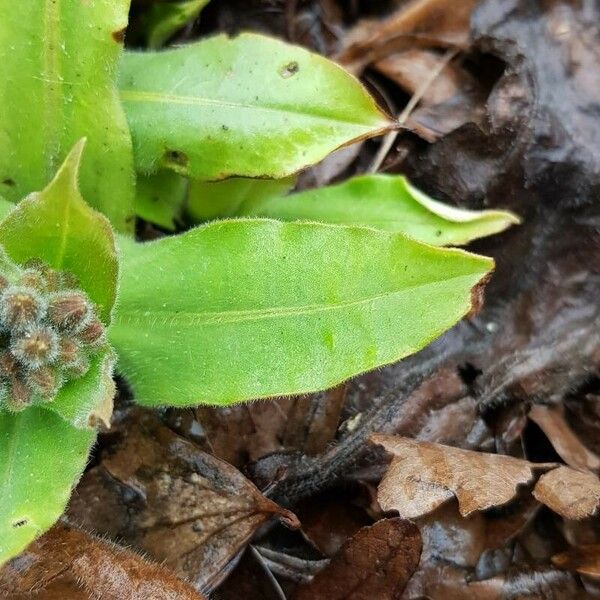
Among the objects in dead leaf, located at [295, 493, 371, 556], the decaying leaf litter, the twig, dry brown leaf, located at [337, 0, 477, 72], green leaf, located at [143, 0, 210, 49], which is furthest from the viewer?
dry brown leaf, located at [337, 0, 477, 72]

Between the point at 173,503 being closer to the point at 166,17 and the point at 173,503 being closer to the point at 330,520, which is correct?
the point at 330,520

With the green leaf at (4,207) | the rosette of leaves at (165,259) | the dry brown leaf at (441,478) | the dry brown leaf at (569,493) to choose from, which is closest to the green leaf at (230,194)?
the rosette of leaves at (165,259)

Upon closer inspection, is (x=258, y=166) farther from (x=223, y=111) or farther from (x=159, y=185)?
(x=159, y=185)

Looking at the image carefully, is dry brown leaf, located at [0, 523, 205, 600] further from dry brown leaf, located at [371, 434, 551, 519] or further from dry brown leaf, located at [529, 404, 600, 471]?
dry brown leaf, located at [529, 404, 600, 471]

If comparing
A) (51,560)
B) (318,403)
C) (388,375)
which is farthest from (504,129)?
(51,560)

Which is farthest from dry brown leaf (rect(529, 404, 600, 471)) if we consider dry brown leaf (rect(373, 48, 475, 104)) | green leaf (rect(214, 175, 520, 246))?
dry brown leaf (rect(373, 48, 475, 104))
